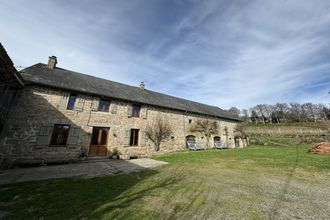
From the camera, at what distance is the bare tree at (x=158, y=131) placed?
1184 centimetres

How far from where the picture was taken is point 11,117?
309 inches

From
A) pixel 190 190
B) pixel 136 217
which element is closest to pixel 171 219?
pixel 136 217

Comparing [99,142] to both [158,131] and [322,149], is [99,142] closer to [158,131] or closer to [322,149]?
[158,131]

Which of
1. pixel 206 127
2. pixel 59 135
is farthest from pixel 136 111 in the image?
pixel 206 127

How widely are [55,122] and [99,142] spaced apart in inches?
106

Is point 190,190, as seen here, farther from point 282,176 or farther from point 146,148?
point 146,148

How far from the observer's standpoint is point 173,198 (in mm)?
3439

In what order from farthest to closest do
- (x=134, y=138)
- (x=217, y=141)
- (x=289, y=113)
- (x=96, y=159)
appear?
(x=289, y=113) → (x=217, y=141) → (x=134, y=138) → (x=96, y=159)

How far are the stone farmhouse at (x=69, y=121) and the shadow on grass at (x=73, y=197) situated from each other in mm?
4527

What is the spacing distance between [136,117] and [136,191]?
7.96m

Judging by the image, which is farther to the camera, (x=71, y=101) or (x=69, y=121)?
(x=71, y=101)

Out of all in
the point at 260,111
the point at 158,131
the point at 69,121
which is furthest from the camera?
the point at 260,111

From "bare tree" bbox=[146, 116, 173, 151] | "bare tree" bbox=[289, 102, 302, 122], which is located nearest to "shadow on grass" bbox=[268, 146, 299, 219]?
"bare tree" bbox=[146, 116, 173, 151]

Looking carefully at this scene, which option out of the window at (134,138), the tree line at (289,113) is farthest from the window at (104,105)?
the tree line at (289,113)
